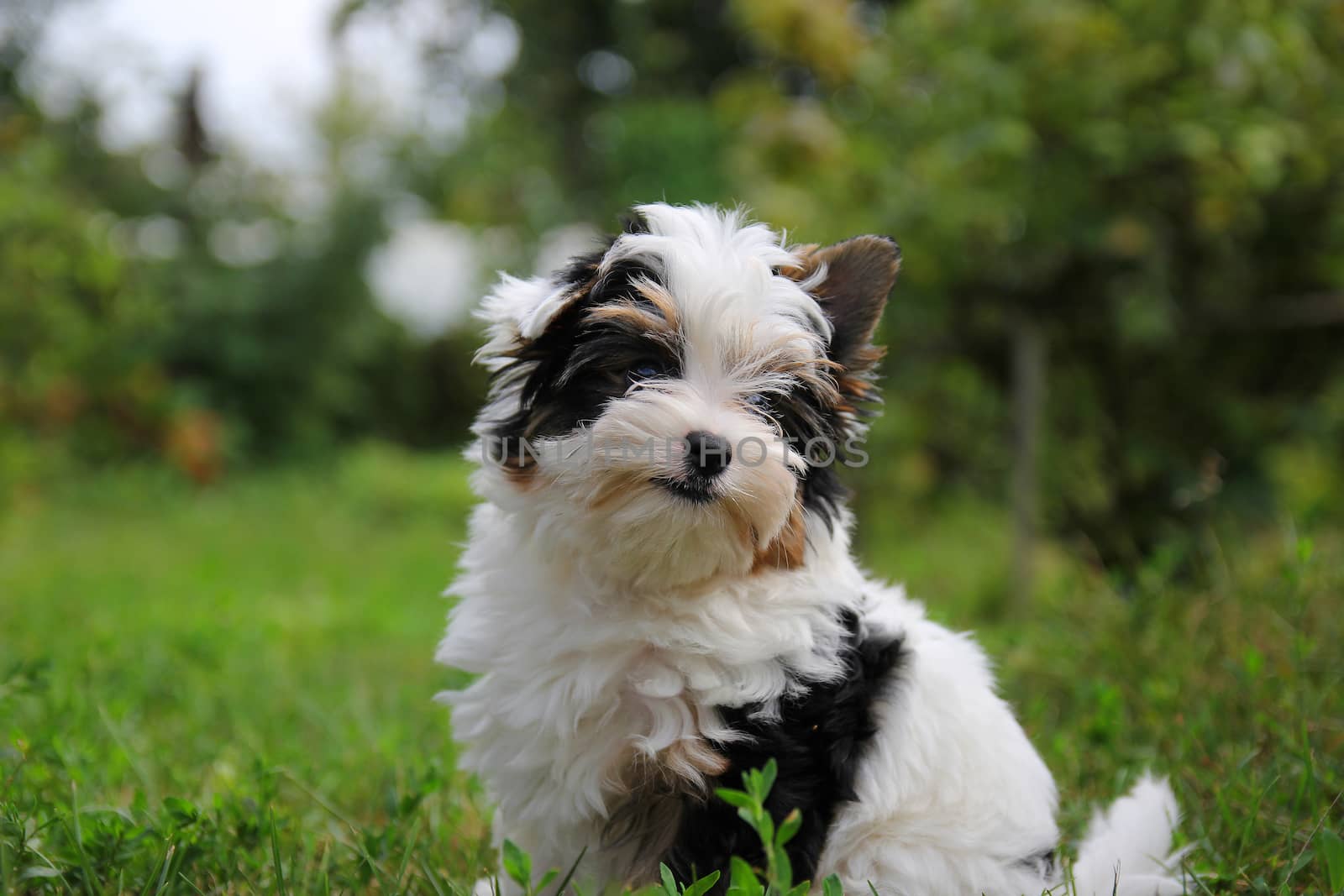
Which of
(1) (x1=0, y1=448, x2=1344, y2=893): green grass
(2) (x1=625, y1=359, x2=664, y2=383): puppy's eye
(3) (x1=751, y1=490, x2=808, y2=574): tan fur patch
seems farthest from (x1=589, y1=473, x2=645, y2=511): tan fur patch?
(1) (x1=0, y1=448, x2=1344, y2=893): green grass

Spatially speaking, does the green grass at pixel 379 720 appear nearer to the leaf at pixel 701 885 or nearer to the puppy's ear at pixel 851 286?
the leaf at pixel 701 885

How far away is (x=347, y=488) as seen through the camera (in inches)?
502

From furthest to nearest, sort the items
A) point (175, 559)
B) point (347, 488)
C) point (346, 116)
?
1. point (346, 116)
2. point (347, 488)
3. point (175, 559)

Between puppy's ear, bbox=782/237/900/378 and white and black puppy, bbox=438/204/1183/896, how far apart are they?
1 centimetres

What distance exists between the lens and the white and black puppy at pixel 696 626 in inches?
87.1

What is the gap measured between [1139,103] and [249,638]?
229 inches

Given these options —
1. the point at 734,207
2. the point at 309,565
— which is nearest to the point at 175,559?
the point at 309,565

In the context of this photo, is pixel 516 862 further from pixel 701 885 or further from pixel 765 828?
pixel 765 828

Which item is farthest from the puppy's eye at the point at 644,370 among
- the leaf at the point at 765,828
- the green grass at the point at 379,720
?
the green grass at the point at 379,720

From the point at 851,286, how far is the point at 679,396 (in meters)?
0.62

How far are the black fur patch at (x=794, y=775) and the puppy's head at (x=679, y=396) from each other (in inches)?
13.4

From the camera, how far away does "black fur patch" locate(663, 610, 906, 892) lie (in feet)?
7.24

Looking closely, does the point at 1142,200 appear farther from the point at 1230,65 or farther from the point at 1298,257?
the point at 1298,257

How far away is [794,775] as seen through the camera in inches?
88.0
